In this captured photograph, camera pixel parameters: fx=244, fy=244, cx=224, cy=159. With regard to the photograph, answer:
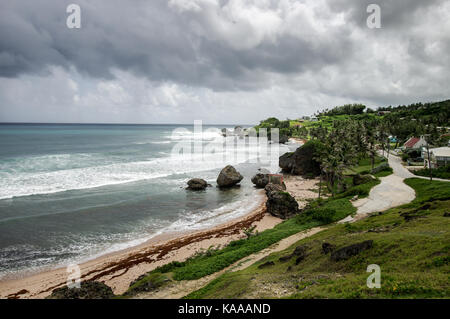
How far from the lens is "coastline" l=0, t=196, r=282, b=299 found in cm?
1972

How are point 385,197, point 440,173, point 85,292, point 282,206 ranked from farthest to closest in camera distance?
point 440,173 → point 282,206 → point 385,197 → point 85,292

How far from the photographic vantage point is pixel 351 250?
1462 centimetres

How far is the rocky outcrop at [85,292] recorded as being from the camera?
15.1 metres

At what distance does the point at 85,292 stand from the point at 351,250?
16.9 metres

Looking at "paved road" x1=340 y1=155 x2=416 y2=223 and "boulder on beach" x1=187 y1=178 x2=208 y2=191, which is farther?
"boulder on beach" x1=187 y1=178 x2=208 y2=191

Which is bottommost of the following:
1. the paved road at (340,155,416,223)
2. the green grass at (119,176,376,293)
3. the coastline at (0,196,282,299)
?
the coastline at (0,196,282,299)

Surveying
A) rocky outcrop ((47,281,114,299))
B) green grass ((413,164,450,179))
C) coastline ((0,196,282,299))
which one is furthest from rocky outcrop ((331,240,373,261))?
green grass ((413,164,450,179))

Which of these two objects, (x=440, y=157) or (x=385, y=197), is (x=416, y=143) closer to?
(x=440, y=157)

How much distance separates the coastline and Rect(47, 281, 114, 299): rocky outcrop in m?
3.29

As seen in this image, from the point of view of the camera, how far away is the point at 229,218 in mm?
34938

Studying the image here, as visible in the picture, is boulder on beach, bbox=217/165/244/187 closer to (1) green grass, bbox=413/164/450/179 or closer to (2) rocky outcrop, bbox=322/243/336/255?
(2) rocky outcrop, bbox=322/243/336/255

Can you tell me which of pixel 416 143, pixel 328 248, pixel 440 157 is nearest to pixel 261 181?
pixel 328 248
